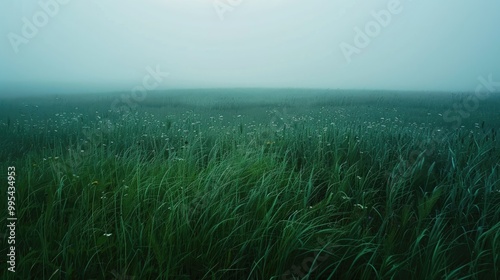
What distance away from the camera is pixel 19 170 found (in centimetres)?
382

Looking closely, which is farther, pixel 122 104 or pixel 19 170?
pixel 122 104

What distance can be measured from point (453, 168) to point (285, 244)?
8.71 ft

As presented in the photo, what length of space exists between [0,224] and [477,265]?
3.51m

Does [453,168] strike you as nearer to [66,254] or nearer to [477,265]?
[477,265]

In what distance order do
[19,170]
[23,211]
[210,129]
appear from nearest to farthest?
1. [23,211]
2. [19,170]
3. [210,129]

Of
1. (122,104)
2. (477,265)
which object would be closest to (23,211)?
(477,265)

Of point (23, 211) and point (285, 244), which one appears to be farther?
point (23, 211)

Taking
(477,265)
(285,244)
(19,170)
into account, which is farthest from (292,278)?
(19,170)

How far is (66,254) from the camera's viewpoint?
2.34m

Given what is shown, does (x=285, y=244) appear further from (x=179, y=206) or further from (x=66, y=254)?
(x=66, y=254)

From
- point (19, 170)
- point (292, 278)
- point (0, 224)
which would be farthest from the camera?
point (19, 170)

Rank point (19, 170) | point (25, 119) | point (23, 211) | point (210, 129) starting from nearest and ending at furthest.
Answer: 1. point (23, 211)
2. point (19, 170)
3. point (210, 129)
4. point (25, 119)

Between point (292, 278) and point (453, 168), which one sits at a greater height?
point (453, 168)

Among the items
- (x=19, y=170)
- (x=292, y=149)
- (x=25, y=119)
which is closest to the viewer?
(x=19, y=170)
